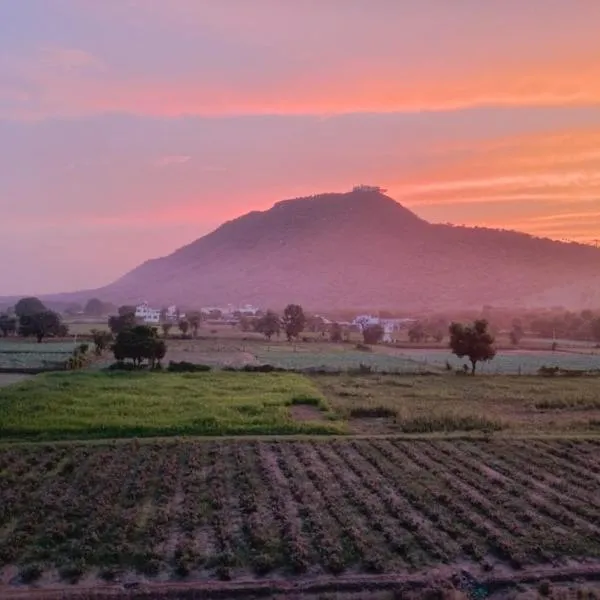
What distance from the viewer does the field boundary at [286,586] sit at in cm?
1313

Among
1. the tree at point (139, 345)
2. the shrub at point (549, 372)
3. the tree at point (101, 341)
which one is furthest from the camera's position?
the tree at point (101, 341)

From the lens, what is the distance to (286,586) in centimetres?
1350

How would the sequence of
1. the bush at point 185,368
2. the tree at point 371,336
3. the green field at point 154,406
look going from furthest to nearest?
the tree at point 371,336
the bush at point 185,368
the green field at point 154,406

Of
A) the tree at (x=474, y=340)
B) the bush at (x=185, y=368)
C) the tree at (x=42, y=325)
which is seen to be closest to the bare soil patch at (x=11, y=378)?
the bush at (x=185, y=368)

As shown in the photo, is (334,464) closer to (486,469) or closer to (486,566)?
(486,469)

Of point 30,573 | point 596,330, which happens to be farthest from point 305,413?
point 596,330

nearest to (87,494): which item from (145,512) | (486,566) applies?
(145,512)

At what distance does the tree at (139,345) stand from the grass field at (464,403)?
10970mm

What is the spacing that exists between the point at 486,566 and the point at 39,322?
7155 centimetres

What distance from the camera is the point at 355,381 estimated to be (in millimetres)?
44219

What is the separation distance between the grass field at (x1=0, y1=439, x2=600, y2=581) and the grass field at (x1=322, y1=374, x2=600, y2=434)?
360 cm

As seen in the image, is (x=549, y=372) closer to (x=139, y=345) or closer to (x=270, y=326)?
(x=139, y=345)

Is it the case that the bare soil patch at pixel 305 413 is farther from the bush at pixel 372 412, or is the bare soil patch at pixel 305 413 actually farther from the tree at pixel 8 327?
the tree at pixel 8 327

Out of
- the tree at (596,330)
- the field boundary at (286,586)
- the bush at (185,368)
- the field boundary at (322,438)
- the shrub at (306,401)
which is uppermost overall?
the tree at (596,330)
